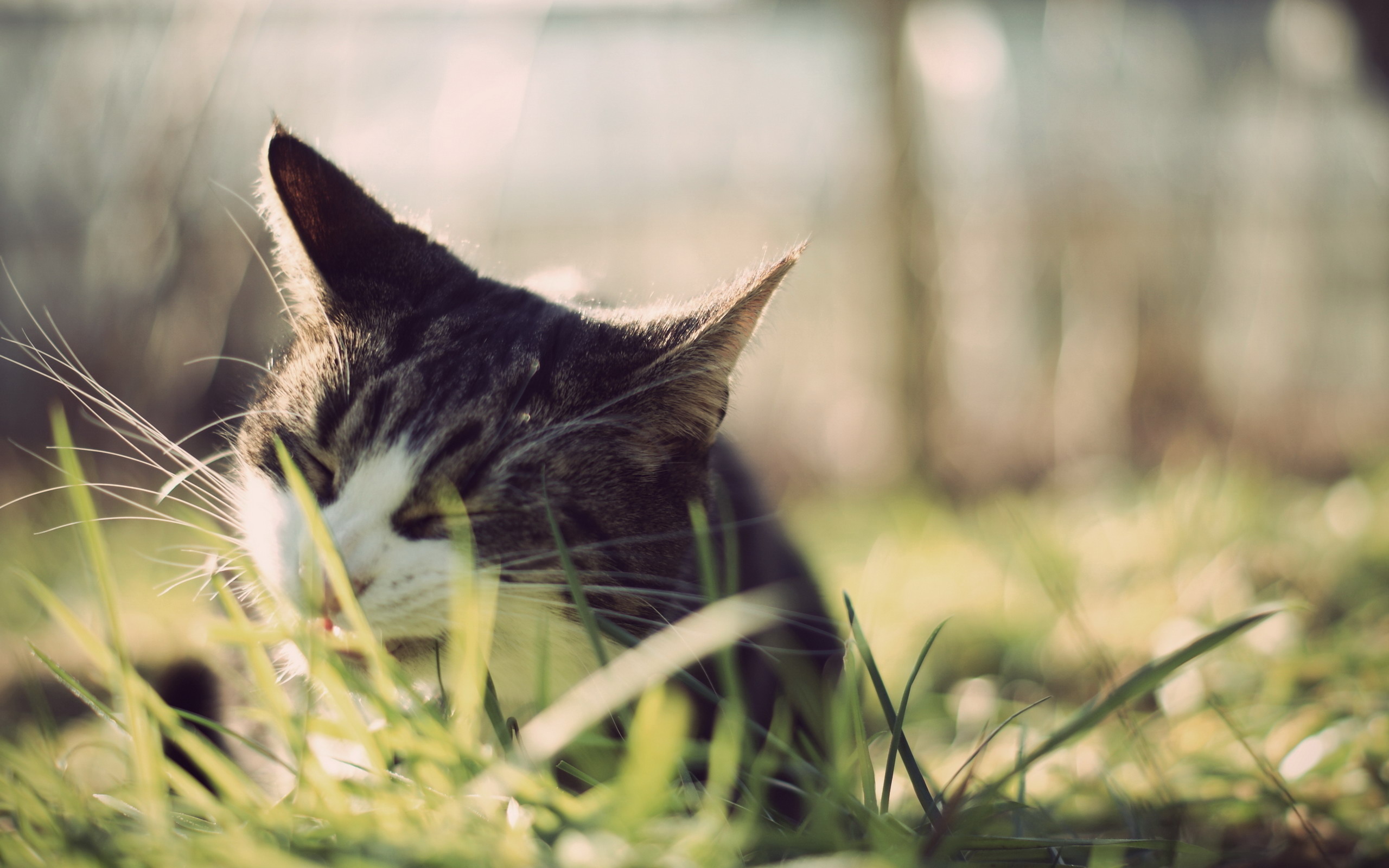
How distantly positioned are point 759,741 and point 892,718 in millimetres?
468

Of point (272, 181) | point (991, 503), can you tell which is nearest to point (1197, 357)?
point (991, 503)

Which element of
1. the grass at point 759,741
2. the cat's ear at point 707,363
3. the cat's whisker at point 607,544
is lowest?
the grass at point 759,741

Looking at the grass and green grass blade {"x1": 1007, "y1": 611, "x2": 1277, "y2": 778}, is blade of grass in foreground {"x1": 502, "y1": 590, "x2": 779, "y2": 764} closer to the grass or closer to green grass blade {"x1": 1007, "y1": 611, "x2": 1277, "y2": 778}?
the grass

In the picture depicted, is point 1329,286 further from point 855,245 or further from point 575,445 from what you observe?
point 575,445

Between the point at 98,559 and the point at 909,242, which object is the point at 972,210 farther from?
the point at 98,559

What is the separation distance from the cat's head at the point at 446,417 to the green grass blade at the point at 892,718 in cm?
26

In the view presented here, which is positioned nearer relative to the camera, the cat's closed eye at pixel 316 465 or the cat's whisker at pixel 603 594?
the cat's whisker at pixel 603 594

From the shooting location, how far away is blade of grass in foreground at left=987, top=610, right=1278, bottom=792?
44cm

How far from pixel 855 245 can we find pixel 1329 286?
1949mm

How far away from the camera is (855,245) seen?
11.5 ft

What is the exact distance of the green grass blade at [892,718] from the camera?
1.78ft

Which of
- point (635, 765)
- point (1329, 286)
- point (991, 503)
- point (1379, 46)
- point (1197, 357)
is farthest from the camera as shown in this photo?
point (1329, 286)

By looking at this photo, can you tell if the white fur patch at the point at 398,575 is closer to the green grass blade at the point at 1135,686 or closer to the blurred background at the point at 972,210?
the green grass blade at the point at 1135,686

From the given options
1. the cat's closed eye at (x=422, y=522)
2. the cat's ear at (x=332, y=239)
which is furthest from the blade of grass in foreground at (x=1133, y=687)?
the cat's ear at (x=332, y=239)
